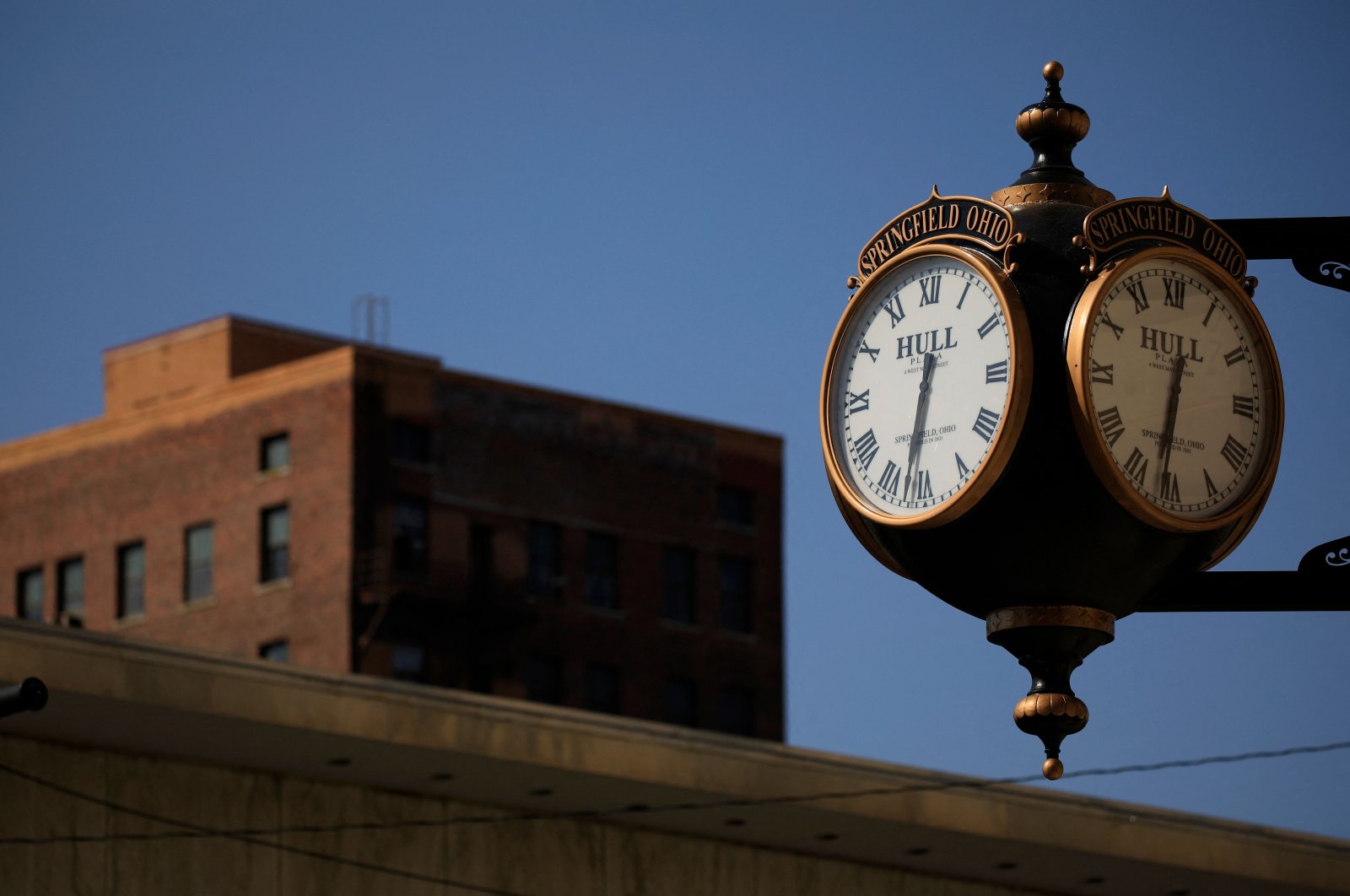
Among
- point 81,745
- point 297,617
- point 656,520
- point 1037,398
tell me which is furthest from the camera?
point 656,520

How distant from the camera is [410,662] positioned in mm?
67062

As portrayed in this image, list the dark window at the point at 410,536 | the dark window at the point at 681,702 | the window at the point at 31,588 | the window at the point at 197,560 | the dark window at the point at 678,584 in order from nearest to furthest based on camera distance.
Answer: the dark window at the point at 410,536, the window at the point at 197,560, the dark window at the point at 681,702, the window at the point at 31,588, the dark window at the point at 678,584

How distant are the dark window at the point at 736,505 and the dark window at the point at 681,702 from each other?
4.60 meters

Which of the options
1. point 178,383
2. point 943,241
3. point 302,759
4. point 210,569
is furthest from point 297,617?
point 943,241

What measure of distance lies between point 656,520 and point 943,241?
66.6 meters

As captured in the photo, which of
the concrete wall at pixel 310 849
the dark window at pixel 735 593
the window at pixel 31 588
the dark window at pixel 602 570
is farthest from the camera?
the dark window at pixel 735 593

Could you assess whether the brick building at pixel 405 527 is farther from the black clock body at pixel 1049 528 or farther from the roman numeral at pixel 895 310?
the black clock body at pixel 1049 528

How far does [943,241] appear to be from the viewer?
18.8 ft

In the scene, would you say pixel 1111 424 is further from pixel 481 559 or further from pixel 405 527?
pixel 481 559

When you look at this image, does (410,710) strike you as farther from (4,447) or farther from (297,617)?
(4,447)

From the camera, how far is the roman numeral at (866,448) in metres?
5.75

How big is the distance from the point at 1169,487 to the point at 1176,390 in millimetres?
198

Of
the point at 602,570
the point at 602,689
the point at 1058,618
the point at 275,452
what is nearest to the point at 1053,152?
the point at 1058,618

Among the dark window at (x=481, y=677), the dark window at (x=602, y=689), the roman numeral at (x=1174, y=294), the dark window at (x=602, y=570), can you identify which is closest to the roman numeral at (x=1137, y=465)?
the roman numeral at (x=1174, y=294)
